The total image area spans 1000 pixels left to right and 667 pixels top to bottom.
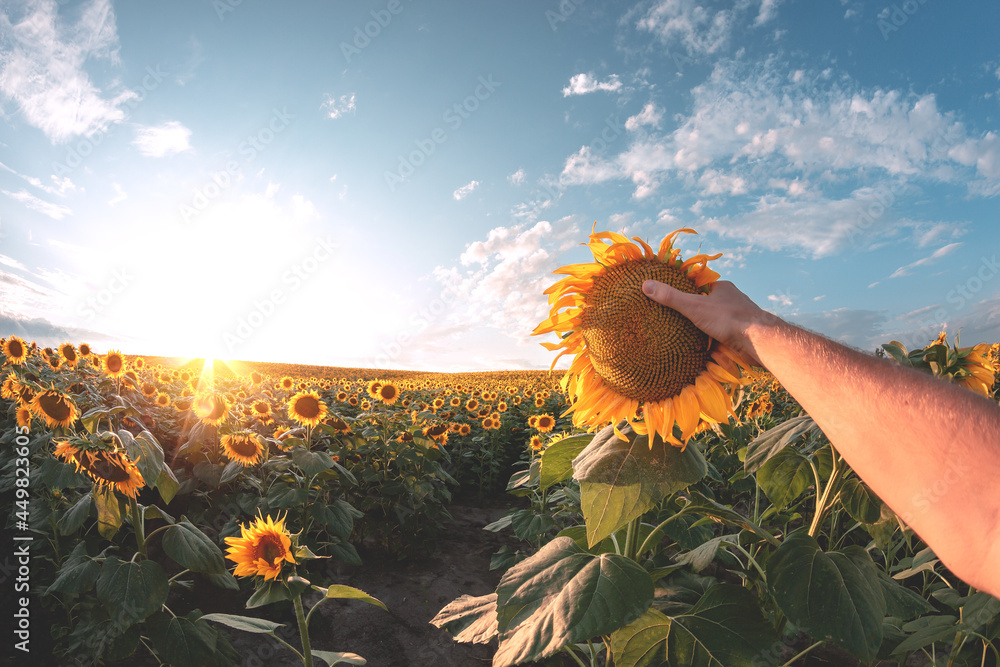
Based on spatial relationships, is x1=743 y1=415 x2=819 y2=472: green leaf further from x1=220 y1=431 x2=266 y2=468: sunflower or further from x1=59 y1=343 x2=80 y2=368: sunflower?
x1=59 y1=343 x2=80 y2=368: sunflower

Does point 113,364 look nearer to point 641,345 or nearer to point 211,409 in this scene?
point 211,409

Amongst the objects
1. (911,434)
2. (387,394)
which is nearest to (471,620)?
(911,434)

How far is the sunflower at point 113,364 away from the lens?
700 cm

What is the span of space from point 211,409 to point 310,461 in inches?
58.2

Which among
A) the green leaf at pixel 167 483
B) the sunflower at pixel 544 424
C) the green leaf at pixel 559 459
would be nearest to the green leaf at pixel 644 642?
the green leaf at pixel 559 459

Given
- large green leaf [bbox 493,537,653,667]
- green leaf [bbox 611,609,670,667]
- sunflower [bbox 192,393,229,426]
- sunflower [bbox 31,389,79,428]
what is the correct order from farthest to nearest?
sunflower [bbox 192,393,229,426] → sunflower [bbox 31,389,79,428] → green leaf [bbox 611,609,670,667] → large green leaf [bbox 493,537,653,667]

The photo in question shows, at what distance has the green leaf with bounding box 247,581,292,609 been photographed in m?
2.18

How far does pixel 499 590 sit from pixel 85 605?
3.35 metres

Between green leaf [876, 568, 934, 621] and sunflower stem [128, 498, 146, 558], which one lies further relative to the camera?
sunflower stem [128, 498, 146, 558]

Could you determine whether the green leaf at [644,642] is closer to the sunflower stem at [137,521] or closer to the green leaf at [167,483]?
the green leaf at [167,483]

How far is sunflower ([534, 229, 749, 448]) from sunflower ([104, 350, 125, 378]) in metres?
7.62

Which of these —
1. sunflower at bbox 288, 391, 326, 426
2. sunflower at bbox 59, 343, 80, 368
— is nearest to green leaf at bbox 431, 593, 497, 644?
sunflower at bbox 288, 391, 326, 426

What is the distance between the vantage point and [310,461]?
12.2ft

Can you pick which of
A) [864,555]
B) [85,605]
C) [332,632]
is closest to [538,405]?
[332,632]
